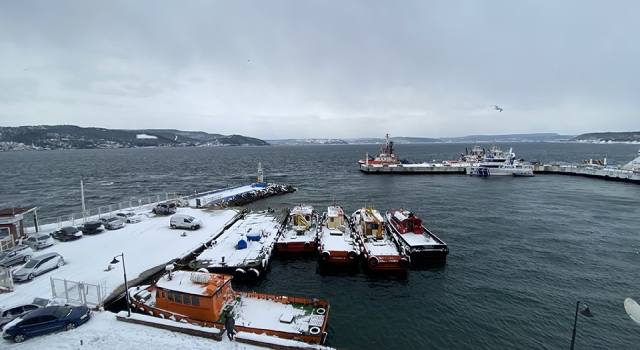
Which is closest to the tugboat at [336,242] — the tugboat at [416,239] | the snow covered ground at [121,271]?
the tugboat at [416,239]

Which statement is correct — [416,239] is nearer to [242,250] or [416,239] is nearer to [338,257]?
[338,257]

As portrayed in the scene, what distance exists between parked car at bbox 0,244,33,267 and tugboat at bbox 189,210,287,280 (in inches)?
460

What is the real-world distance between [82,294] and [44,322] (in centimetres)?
297

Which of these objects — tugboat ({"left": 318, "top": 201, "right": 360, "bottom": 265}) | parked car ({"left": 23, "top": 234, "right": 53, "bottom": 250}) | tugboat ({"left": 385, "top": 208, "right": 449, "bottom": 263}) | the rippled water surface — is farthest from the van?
tugboat ({"left": 385, "top": 208, "right": 449, "bottom": 263})

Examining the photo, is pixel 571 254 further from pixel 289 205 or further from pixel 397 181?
pixel 397 181

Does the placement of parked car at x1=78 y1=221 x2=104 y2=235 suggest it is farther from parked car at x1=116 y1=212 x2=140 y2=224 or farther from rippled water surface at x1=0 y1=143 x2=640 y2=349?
rippled water surface at x1=0 y1=143 x2=640 y2=349

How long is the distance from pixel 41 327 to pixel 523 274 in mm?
32294

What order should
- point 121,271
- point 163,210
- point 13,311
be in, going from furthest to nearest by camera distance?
point 163,210 → point 121,271 → point 13,311

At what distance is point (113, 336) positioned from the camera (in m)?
13.6

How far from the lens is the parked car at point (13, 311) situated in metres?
14.6

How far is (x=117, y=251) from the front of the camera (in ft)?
80.9

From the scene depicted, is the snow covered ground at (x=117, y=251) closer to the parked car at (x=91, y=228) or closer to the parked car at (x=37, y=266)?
the parked car at (x=37, y=266)

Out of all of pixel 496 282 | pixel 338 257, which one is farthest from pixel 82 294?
pixel 496 282

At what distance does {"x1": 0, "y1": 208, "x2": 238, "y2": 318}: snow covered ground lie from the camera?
18.8 m
